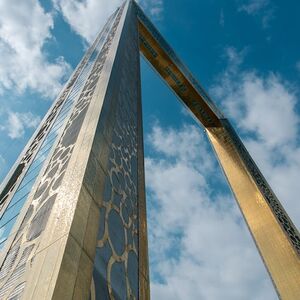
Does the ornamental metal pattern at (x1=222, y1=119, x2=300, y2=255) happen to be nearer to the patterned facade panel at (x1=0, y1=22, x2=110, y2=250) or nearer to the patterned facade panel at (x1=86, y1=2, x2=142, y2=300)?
the patterned facade panel at (x1=86, y1=2, x2=142, y2=300)

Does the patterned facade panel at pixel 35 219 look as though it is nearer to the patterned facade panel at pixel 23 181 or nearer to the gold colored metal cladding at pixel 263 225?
the patterned facade panel at pixel 23 181

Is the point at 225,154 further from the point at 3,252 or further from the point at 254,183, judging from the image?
the point at 3,252

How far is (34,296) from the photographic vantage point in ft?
4.19

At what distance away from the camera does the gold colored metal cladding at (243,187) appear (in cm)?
503

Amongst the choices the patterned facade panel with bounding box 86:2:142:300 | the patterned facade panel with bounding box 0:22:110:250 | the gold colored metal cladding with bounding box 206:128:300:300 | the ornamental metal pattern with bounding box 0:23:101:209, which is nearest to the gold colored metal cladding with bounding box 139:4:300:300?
the gold colored metal cladding with bounding box 206:128:300:300

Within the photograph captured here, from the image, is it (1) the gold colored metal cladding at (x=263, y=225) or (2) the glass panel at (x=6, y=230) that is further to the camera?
(1) the gold colored metal cladding at (x=263, y=225)

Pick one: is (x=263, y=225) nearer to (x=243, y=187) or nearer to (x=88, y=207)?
(x=243, y=187)

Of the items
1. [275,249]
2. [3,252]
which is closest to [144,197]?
[3,252]

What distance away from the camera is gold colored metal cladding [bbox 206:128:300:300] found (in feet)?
16.2

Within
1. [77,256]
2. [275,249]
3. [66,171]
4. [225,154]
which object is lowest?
[77,256]

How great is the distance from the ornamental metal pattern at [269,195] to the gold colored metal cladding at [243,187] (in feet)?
0.27

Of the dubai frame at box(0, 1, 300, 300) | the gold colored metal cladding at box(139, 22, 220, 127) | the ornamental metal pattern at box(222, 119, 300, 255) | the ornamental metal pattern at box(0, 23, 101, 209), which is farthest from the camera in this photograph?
the gold colored metal cladding at box(139, 22, 220, 127)

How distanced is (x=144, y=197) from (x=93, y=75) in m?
1.72

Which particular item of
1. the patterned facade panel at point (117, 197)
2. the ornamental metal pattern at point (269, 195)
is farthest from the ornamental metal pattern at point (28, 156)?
the ornamental metal pattern at point (269, 195)
